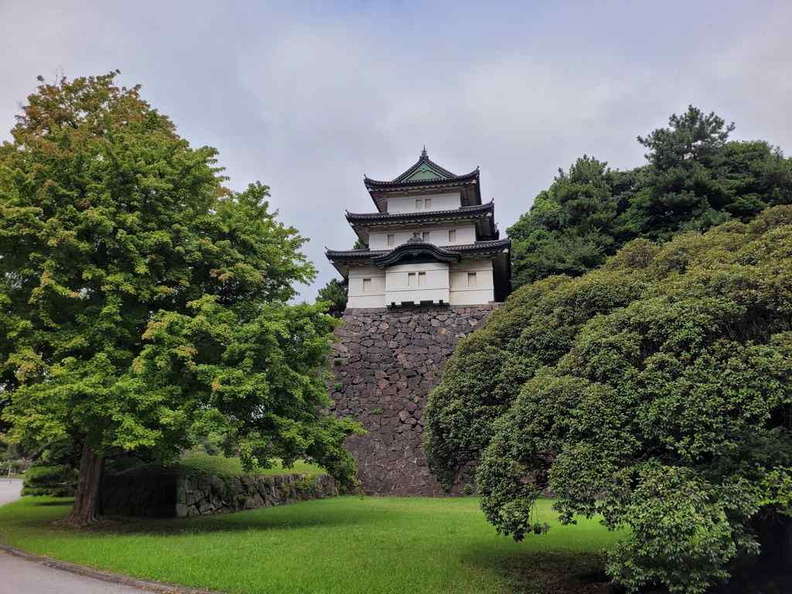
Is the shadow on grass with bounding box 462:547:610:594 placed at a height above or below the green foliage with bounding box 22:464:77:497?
below

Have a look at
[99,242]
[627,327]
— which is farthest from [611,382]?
[99,242]

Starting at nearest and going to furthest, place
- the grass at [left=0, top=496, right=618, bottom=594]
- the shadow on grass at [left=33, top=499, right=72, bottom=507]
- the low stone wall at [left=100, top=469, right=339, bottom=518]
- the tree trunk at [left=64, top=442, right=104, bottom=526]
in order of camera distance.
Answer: the grass at [left=0, top=496, right=618, bottom=594]
the tree trunk at [left=64, top=442, right=104, bottom=526]
the low stone wall at [left=100, top=469, right=339, bottom=518]
the shadow on grass at [left=33, top=499, right=72, bottom=507]

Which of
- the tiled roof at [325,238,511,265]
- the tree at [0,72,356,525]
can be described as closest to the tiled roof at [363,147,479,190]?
the tiled roof at [325,238,511,265]

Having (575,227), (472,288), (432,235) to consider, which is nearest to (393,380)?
(472,288)

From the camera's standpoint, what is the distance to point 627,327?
590 cm

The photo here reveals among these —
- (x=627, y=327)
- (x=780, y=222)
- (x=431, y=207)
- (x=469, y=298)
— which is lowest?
(x=627, y=327)

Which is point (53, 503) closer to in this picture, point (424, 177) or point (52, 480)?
point (52, 480)

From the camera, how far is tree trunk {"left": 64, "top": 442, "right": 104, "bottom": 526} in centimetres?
1210

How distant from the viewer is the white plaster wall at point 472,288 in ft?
86.9

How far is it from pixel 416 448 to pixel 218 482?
28.2 ft

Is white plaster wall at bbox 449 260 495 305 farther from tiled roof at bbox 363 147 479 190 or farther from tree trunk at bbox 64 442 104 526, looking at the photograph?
tree trunk at bbox 64 442 104 526

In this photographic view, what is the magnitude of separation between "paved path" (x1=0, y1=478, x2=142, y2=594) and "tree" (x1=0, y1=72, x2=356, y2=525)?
2.34 meters

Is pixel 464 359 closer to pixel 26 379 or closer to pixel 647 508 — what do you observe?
pixel 647 508

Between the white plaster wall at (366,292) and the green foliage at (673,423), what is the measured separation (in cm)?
2096
